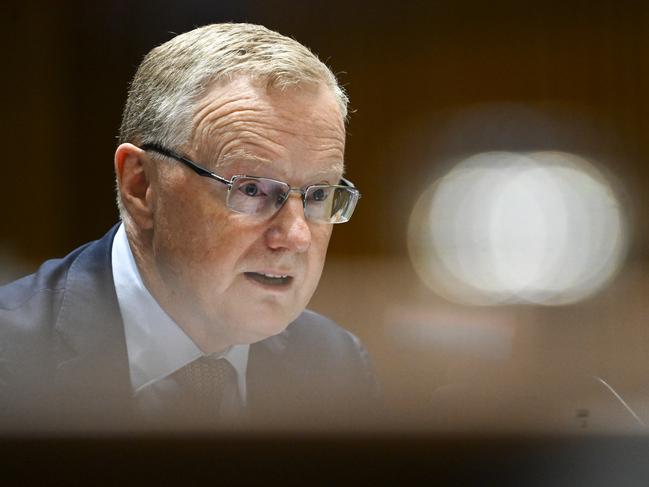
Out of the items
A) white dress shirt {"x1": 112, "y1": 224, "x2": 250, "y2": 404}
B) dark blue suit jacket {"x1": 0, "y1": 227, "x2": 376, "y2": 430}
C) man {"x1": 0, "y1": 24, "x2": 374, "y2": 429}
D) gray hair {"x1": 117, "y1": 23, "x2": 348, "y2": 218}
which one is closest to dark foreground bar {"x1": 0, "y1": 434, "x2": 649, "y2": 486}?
dark blue suit jacket {"x1": 0, "y1": 227, "x2": 376, "y2": 430}

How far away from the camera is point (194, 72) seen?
144 cm

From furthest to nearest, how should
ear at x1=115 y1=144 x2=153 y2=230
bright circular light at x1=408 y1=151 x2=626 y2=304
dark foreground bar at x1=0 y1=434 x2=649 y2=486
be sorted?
bright circular light at x1=408 y1=151 x2=626 y2=304
ear at x1=115 y1=144 x2=153 y2=230
dark foreground bar at x1=0 y1=434 x2=649 y2=486

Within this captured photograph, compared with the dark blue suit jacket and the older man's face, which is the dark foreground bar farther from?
the older man's face

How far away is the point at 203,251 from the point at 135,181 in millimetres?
166

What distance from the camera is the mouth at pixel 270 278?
4.86 ft

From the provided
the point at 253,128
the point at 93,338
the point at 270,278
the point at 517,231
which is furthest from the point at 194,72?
the point at 517,231

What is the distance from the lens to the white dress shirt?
1.49 metres

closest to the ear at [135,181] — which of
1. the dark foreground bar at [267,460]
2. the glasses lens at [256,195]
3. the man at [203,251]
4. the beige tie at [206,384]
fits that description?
the man at [203,251]

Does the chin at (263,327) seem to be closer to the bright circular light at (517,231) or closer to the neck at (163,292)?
the neck at (163,292)

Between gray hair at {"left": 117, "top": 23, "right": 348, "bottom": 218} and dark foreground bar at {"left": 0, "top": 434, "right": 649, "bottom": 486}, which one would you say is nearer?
dark foreground bar at {"left": 0, "top": 434, "right": 649, "bottom": 486}

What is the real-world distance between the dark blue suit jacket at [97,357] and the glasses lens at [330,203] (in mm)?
193

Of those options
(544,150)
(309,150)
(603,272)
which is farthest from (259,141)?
(603,272)

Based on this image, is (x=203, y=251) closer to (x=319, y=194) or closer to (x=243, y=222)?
(x=243, y=222)

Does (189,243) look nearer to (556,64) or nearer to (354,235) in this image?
(354,235)
